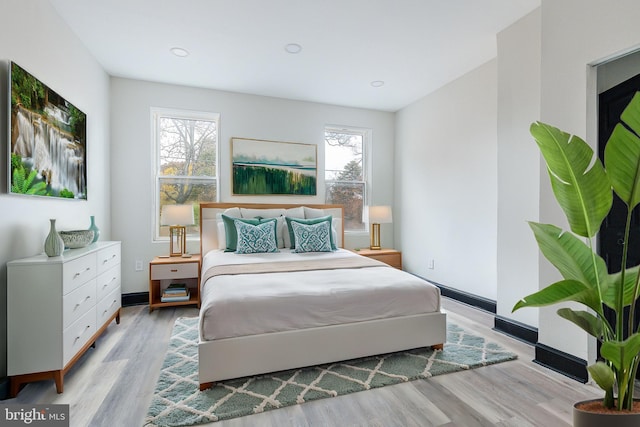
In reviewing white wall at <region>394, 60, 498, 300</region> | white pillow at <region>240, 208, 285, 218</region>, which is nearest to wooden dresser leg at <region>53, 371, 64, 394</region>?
white pillow at <region>240, 208, 285, 218</region>

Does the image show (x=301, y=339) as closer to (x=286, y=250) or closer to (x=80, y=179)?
(x=286, y=250)

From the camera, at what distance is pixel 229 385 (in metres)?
→ 1.99

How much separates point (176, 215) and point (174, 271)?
0.64 metres

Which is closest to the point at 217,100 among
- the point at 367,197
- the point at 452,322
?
the point at 367,197

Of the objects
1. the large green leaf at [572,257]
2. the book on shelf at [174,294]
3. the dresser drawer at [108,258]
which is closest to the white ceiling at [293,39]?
the dresser drawer at [108,258]

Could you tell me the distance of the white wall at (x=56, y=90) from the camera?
190 centimetres

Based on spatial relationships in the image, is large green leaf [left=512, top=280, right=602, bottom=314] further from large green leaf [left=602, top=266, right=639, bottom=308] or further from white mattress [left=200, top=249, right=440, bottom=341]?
white mattress [left=200, top=249, right=440, bottom=341]

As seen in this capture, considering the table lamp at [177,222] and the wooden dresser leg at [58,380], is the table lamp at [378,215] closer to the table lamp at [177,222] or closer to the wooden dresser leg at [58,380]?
the table lamp at [177,222]

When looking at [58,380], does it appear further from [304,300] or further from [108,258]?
[304,300]

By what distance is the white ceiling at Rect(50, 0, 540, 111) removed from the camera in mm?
2455

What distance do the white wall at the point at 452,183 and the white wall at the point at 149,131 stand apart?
0.85 m

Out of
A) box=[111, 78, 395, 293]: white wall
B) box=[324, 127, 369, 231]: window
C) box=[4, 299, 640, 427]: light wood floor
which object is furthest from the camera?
box=[324, 127, 369, 231]: window

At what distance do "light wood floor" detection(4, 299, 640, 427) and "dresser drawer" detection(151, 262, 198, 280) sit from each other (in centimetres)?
107

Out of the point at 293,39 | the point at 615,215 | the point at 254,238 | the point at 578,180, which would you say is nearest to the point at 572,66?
the point at 615,215
